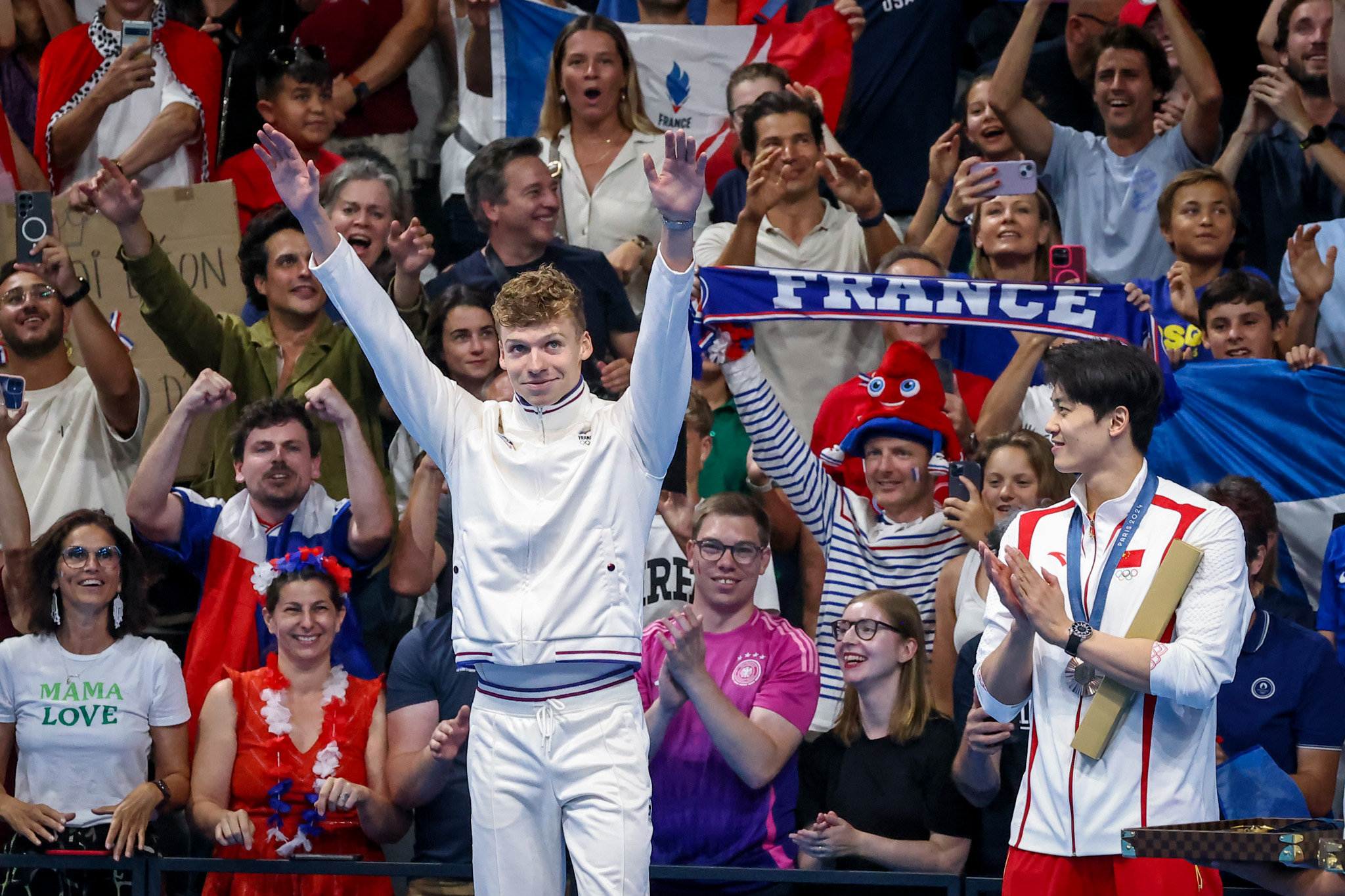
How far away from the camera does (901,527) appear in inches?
219

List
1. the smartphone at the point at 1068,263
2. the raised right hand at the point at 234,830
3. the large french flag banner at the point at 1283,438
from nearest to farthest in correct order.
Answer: the raised right hand at the point at 234,830
the smartphone at the point at 1068,263
the large french flag banner at the point at 1283,438

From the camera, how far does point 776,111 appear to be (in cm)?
673

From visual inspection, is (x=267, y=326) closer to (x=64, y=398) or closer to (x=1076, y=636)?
(x=64, y=398)

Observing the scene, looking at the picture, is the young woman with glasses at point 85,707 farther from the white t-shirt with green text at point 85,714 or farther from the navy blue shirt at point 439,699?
the navy blue shirt at point 439,699

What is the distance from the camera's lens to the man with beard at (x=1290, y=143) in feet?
22.4

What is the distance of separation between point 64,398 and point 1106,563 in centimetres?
411

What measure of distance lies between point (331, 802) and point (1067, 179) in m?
4.53

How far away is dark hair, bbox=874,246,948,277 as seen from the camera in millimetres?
6156

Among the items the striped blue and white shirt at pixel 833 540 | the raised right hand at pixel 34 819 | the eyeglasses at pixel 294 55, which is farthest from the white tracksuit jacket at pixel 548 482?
the eyeglasses at pixel 294 55

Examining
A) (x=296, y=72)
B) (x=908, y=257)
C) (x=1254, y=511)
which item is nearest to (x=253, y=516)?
(x=908, y=257)

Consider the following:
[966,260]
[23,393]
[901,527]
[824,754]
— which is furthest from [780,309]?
[23,393]

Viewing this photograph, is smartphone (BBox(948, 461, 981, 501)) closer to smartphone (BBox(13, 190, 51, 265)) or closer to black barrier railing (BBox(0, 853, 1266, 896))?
black barrier railing (BBox(0, 853, 1266, 896))

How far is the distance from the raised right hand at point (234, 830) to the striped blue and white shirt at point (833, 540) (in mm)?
1890

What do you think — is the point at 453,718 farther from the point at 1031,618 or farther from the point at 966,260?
the point at 966,260
